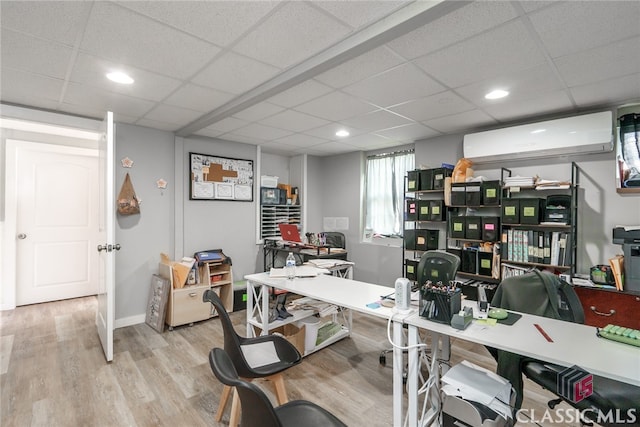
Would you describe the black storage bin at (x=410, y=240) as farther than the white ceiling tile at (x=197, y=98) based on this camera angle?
Yes

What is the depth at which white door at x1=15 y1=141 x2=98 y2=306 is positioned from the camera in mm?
4230

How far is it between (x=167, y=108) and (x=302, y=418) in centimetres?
300

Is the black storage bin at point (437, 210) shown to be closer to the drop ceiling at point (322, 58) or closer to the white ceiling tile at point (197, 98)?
the drop ceiling at point (322, 58)

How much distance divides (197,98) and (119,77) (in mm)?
622

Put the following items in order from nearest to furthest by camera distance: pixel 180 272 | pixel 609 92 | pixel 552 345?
pixel 552 345 < pixel 609 92 < pixel 180 272

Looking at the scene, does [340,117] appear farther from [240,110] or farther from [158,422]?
[158,422]

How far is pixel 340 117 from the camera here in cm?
331

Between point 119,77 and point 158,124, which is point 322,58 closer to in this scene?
point 119,77

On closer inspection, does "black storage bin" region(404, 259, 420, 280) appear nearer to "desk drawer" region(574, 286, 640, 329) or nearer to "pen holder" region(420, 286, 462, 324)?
"desk drawer" region(574, 286, 640, 329)

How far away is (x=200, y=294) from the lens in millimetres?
3652

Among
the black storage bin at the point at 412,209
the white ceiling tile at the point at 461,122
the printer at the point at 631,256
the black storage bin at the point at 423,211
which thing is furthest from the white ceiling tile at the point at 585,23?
the black storage bin at the point at 412,209

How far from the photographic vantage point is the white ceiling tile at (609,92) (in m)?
2.34

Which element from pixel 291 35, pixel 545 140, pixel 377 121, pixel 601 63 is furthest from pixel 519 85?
pixel 291 35

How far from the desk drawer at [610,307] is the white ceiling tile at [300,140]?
338 cm
